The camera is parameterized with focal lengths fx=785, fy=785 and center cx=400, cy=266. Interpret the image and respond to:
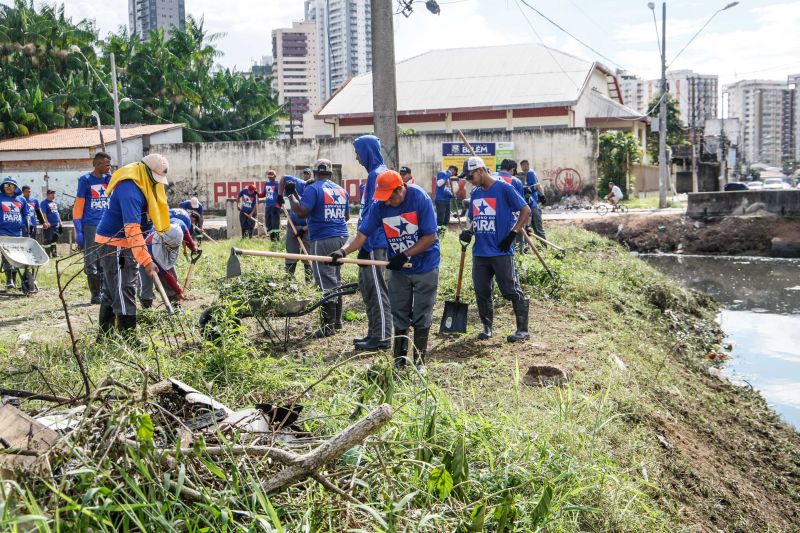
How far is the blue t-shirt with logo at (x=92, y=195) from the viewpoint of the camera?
9.68 meters

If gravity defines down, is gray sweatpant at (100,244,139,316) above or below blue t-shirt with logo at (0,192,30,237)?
below

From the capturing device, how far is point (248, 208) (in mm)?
18406

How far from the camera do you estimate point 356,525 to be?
10.3 ft

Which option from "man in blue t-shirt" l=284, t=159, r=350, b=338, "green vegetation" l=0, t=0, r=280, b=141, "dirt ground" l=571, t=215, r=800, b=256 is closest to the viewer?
"man in blue t-shirt" l=284, t=159, r=350, b=338

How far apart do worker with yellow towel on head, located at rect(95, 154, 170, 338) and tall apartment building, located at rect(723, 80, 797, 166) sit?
148 meters

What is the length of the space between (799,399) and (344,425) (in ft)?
22.6

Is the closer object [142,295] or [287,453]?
[287,453]

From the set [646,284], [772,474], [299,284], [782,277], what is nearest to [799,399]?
[772,474]

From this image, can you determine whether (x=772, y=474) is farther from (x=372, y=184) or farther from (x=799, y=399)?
(x=372, y=184)

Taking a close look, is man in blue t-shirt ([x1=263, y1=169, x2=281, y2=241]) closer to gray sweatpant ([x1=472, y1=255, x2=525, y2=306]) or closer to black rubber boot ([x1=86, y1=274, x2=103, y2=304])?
black rubber boot ([x1=86, y1=274, x2=103, y2=304])

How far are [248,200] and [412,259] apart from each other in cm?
1287

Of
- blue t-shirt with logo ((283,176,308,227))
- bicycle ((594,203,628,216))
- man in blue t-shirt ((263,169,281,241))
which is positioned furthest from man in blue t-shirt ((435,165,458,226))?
bicycle ((594,203,628,216))

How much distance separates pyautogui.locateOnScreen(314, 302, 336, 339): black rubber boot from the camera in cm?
816

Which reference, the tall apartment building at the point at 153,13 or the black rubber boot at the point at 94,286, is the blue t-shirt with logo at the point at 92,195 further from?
the tall apartment building at the point at 153,13
